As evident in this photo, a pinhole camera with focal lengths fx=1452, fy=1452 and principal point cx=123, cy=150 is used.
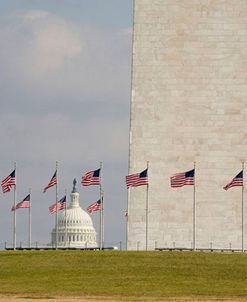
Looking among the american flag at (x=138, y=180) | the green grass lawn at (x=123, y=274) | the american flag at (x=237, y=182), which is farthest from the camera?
the american flag at (x=138, y=180)

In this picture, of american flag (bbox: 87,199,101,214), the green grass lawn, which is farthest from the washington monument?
the green grass lawn

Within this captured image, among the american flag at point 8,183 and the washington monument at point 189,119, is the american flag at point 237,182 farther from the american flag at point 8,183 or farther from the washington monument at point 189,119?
the american flag at point 8,183

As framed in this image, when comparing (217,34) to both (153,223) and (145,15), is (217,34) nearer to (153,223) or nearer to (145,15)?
(145,15)

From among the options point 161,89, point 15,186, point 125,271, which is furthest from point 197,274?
point 161,89

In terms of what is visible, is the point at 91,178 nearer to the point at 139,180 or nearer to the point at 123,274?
the point at 139,180

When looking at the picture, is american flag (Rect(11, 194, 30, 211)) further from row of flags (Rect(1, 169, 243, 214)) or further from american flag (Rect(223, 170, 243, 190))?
american flag (Rect(223, 170, 243, 190))

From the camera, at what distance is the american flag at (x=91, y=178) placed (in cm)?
10469

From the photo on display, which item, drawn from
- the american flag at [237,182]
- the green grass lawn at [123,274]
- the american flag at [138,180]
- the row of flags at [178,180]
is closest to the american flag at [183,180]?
the row of flags at [178,180]

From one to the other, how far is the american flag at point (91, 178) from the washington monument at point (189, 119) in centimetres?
1038

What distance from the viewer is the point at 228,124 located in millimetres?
115125

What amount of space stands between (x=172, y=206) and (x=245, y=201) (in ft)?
18.9

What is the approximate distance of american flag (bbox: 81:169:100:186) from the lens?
10469 cm

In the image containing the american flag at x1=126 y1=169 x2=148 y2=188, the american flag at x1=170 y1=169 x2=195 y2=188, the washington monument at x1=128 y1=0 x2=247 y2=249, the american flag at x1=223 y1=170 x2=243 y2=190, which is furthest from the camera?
the washington monument at x1=128 y1=0 x2=247 y2=249

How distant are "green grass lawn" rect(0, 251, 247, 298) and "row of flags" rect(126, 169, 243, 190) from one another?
7813mm
